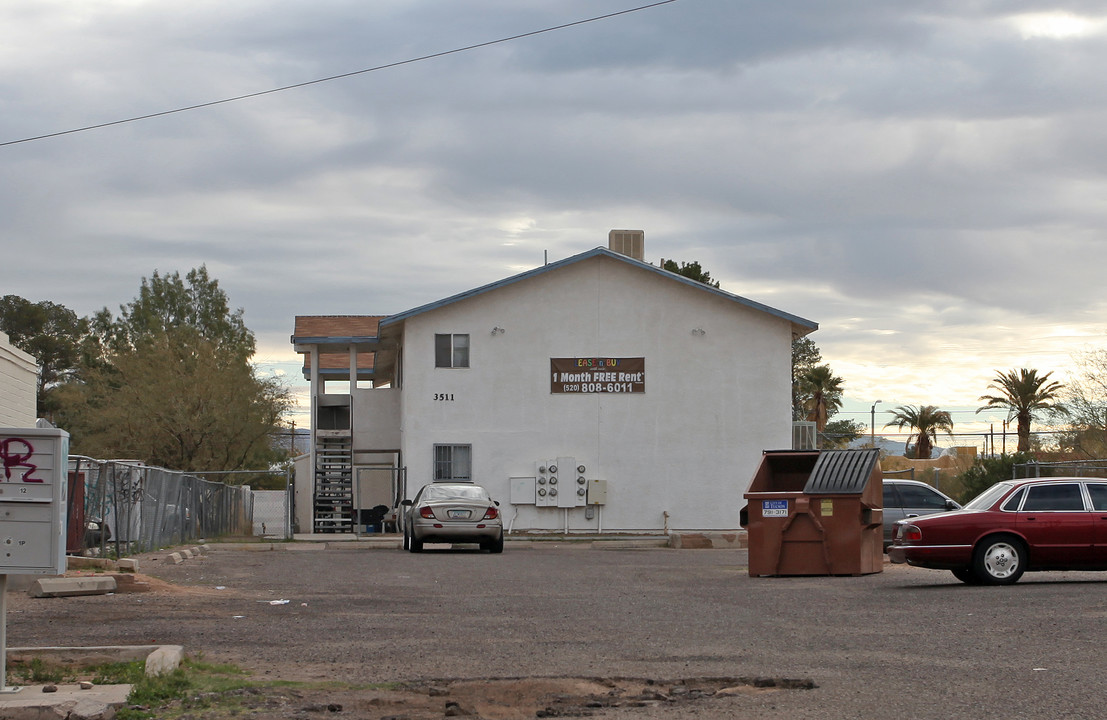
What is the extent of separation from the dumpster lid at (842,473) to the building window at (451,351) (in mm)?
19049

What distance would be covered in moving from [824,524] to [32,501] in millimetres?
13866

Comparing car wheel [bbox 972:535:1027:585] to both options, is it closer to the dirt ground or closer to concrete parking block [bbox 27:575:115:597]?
the dirt ground

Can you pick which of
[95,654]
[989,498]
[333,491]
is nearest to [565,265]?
[333,491]

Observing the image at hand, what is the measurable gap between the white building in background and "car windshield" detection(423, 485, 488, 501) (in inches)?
394

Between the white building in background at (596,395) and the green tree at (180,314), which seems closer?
the white building in background at (596,395)

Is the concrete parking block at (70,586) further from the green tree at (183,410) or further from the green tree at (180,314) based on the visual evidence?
the green tree at (180,314)

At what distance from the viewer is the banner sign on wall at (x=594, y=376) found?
Answer: 124 feet

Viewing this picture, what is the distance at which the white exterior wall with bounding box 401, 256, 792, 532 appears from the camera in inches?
1475

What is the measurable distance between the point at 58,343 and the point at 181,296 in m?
9.96

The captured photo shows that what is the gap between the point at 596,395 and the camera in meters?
37.8

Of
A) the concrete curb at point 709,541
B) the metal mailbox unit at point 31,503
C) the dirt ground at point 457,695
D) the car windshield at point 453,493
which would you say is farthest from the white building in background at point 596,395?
the metal mailbox unit at point 31,503

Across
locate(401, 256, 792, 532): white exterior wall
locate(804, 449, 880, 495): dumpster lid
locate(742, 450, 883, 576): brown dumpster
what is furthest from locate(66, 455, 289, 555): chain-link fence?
locate(804, 449, 880, 495): dumpster lid

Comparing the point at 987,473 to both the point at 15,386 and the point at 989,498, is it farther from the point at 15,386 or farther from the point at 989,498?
the point at 15,386

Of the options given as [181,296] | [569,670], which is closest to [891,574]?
[569,670]
